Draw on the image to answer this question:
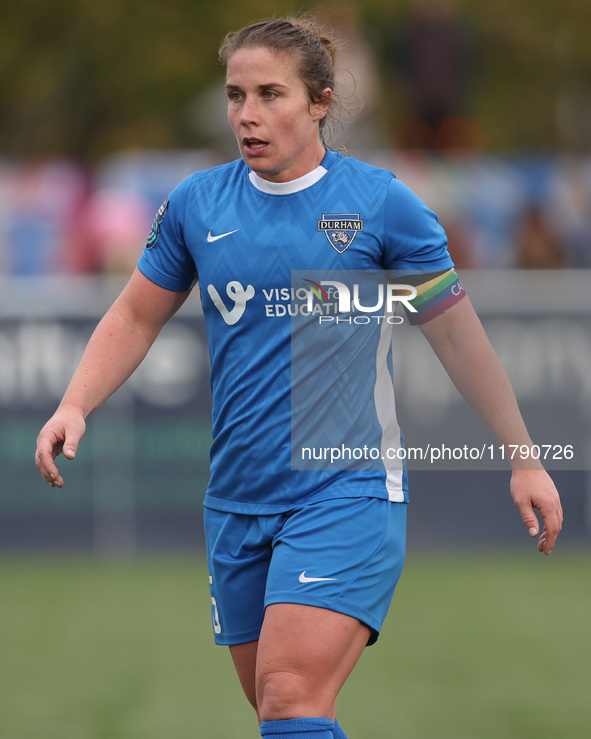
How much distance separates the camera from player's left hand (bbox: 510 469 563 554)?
4.00 meters

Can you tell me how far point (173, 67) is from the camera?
17688 mm

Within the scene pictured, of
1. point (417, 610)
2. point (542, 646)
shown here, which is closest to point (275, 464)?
point (542, 646)

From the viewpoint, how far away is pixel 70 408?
406 cm

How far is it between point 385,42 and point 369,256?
12.7 metres

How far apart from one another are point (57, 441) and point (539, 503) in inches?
57.3

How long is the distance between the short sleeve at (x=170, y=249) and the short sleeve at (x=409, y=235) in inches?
26.2

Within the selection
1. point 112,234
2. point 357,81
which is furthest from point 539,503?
point 112,234

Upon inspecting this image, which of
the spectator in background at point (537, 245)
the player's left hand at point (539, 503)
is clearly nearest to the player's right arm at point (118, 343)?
the player's left hand at point (539, 503)

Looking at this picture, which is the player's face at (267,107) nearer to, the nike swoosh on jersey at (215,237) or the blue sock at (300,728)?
the nike swoosh on jersey at (215,237)

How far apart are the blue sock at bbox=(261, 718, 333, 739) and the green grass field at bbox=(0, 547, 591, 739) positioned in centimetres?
218

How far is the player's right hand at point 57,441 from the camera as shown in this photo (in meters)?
3.83

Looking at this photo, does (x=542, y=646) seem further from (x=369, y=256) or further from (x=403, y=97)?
(x=403, y=97)

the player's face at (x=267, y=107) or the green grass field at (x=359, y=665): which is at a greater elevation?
the player's face at (x=267, y=107)

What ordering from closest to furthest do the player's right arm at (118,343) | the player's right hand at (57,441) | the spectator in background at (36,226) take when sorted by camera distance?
the player's right hand at (57,441) → the player's right arm at (118,343) → the spectator in background at (36,226)
